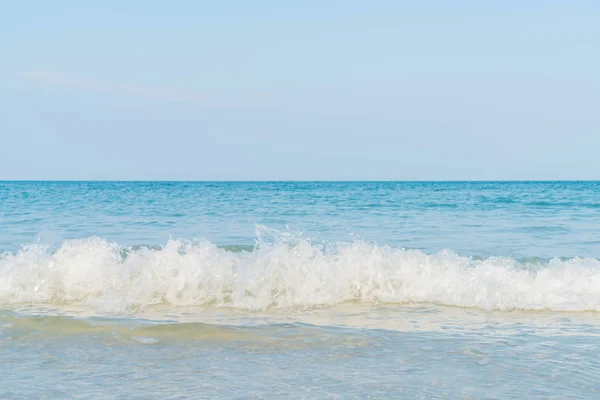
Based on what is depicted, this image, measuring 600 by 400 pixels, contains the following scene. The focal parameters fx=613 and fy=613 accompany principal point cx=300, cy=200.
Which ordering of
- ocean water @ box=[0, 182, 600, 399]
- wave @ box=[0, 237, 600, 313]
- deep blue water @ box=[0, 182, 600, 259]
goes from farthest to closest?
deep blue water @ box=[0, 182, 600, 259]
wave @ box=[0, 237, 600, 313]
ocean water @ box=[0, 182, 600, 399]

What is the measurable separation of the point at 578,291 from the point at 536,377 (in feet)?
11.4

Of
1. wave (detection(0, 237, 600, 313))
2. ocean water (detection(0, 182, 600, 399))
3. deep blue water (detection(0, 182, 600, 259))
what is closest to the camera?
ocean water (detection(0, 182, 600, 399))

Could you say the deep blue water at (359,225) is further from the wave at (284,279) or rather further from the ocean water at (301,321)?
the wave at (284,279)

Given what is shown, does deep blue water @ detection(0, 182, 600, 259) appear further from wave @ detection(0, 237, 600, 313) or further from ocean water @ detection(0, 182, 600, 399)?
wave @ detection(0, 237, 600, 313)

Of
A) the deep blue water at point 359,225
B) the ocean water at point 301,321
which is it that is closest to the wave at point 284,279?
the ocean water at point 301,321

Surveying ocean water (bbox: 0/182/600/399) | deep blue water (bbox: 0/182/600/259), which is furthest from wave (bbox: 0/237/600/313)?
deep blue water (bbox: 0/182/600/259)

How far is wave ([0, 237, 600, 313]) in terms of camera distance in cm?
719

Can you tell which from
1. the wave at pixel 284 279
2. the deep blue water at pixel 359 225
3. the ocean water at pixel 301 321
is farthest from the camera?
the deep blue water at pixel 359 225

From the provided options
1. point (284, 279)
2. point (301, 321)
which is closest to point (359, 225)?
point (284, 279)

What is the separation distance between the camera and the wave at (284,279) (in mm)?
7188

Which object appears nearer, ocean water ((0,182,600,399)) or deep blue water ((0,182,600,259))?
ocean water ((0,182,600,399))

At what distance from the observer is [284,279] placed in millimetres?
7523

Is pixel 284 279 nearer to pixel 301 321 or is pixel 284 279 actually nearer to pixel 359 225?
pixel 301 321

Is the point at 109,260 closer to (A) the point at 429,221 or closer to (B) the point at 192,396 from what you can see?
(B) the point at 192,396
